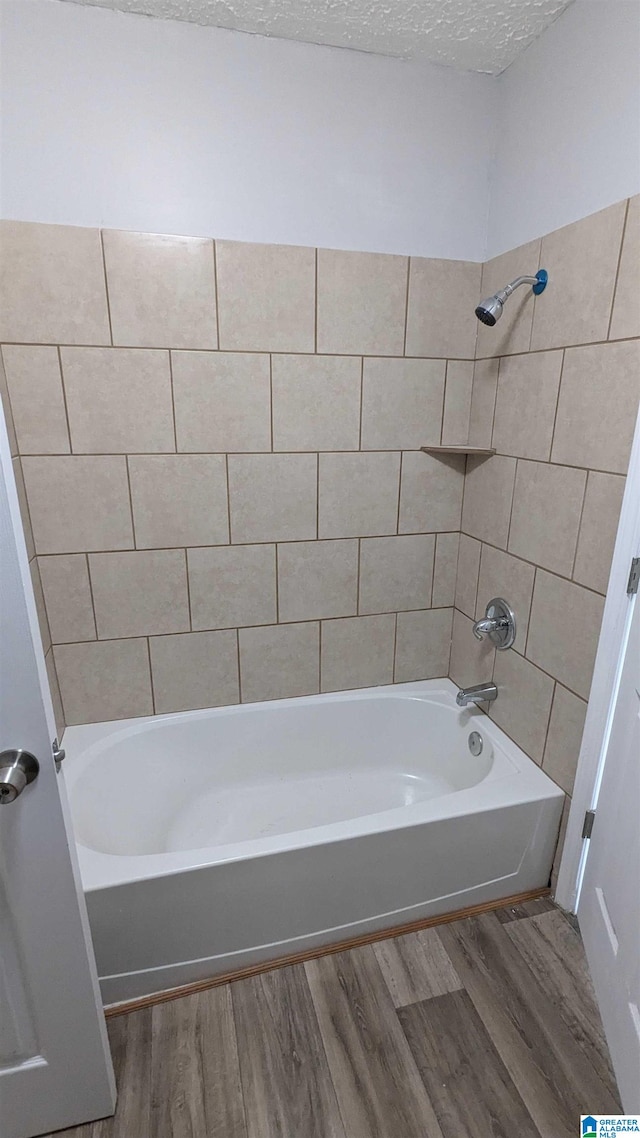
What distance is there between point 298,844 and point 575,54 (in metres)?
2.10

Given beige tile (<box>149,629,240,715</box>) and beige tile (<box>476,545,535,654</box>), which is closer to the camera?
beige tile (<box>476,545,535,654</box>)

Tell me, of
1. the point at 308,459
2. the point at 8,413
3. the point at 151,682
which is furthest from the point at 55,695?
the point at 308,459

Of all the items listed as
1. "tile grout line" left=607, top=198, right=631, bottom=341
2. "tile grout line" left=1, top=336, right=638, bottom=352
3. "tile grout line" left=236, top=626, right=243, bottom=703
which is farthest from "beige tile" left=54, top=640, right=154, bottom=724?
"tile grout line" left=607, top=198, right=631, bottom=341

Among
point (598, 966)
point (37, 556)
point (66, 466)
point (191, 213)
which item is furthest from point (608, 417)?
point (37, 556)

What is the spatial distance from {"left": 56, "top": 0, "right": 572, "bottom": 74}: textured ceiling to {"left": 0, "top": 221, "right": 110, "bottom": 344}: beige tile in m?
0.54

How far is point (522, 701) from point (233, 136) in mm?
1867

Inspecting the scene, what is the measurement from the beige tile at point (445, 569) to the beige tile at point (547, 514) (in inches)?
13.5

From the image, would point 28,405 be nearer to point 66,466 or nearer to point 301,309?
point 66,466

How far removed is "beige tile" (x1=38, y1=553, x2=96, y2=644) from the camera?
5.55 ft

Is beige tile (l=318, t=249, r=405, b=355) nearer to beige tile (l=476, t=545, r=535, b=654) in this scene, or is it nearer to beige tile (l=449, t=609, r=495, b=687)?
beige tile (l=476, t=545, r=535, b=654)

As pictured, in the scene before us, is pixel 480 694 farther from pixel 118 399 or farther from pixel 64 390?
pixel 64 390

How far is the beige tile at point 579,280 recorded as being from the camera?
1.27 m

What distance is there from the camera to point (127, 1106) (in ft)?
3.74

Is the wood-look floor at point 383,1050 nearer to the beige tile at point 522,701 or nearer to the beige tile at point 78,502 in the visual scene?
the beige tile at point 522,701
